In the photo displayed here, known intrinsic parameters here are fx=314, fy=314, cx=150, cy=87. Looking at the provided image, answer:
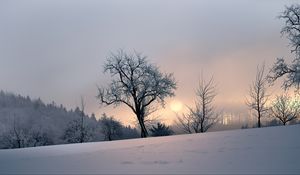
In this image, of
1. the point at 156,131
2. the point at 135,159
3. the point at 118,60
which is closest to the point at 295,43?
the point at 118,60

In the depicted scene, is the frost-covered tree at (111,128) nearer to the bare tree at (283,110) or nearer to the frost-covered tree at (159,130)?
the frost-covered tree at (159,130)

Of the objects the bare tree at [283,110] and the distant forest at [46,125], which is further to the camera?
the distant forest at [46,125]

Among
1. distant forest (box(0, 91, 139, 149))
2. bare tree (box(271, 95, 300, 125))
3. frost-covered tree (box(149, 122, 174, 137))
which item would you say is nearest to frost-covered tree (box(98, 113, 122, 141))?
distant forest (box(0, 91, 139, 149))

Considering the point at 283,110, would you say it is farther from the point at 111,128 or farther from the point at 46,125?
the point at 46,125

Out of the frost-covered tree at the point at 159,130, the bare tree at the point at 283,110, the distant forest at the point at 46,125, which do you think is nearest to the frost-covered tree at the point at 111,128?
the distant forest at the point at 46,125

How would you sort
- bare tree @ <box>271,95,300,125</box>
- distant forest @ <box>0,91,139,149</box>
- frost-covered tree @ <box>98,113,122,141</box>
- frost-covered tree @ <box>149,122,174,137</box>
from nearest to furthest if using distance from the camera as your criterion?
frost-covered tree @ <box>149,122,174,137</box> → bare tree @ <box>271,95,300,125</box> → distant forest @ <box>0,91,139,149</box> → frost-covered tree @ <box>98,113,122,141</box>

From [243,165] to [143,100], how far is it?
27.1 metres

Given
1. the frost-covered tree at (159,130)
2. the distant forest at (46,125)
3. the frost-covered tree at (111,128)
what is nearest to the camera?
the frost-covered tree at (159,130)

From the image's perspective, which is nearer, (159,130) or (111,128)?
(159,130)

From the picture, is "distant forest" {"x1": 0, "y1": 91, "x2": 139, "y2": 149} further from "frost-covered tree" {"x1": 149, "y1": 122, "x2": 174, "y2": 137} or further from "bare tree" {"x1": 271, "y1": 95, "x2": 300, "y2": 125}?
"bare tree" {"x1": 271, "y1": 95, "x2": 300, "y2": 125}

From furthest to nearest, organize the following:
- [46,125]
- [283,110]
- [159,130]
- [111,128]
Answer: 1. [46,125]
2. [111,128]
3. [283,110]
4. [159,130]

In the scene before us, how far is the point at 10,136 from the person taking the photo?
55.2m


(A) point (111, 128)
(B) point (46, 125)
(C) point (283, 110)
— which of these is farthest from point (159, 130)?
(B) point (46, 125)

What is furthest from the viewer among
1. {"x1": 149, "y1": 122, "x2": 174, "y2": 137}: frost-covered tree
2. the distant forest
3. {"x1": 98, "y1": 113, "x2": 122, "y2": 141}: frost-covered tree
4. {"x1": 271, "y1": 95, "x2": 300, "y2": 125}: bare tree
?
{"x1": 98, "y1": 113, "x2": 122, "y2": 141}: frost-covered tree
